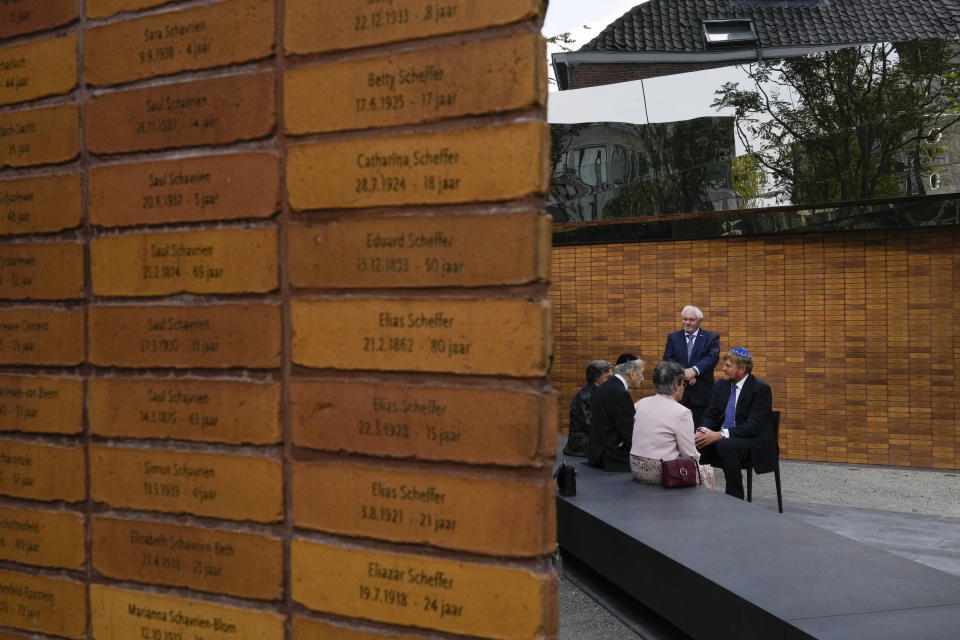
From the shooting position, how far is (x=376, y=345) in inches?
53.7

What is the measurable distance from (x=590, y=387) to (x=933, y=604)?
519 centimetres

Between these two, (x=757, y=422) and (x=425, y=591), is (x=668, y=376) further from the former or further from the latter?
(x=425, y=591)

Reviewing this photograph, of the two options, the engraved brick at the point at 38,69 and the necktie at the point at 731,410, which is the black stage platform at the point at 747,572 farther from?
the engraved brick at the point at 38,69

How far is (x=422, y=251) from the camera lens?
1.33 meters

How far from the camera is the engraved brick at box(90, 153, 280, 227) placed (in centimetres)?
145

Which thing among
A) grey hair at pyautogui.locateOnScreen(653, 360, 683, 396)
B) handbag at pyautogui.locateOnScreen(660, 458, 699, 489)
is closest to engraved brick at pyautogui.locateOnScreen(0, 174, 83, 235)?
handbag at pyautogui.locateOnScreen(660, 458, 699, 489)

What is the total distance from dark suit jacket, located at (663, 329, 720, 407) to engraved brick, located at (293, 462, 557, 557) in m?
9.81

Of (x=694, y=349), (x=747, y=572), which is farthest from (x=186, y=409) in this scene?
(x=694, y=349)

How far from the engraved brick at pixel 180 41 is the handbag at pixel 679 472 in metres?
6.23

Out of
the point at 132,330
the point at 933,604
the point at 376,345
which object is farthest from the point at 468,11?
the point at 933,604

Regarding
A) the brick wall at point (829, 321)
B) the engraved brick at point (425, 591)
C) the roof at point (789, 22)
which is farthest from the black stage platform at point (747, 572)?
the roof at point (789, 22)

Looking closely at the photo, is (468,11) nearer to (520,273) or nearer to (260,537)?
(520,273)

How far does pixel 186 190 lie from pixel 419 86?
16.8 inches

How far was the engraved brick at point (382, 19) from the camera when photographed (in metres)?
1.30
